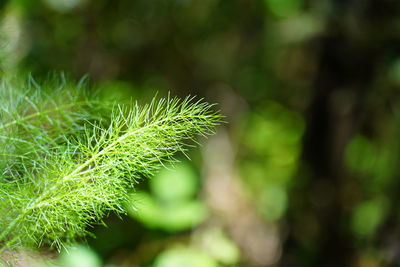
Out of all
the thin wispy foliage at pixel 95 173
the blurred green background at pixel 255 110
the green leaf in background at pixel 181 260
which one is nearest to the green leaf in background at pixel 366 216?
the blurred green background at pixel 255 110

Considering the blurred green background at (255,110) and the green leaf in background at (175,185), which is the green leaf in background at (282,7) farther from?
the green leaf in background at (175,185)

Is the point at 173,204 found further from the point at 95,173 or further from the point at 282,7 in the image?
the point at 282,7

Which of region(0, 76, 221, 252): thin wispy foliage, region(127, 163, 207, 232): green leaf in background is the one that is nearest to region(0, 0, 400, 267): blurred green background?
region(127, 163, 207, 232): green leaf in background

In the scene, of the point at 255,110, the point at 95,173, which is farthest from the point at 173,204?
the point at 255,110

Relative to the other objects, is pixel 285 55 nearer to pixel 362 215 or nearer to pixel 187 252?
pixel 362 215

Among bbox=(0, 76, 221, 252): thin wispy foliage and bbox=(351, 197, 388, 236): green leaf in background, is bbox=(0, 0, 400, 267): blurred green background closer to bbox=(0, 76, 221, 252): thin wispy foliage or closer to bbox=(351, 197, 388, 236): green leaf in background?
bbox=(351, 197, 388, 236): green leaf in background

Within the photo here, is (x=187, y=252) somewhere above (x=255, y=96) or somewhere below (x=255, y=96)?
below

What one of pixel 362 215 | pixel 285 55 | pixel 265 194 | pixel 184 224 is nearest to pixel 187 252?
pixel 184 224

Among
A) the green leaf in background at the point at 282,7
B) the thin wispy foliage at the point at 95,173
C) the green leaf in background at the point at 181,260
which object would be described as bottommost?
the green leaf in background at the point at 181,260
